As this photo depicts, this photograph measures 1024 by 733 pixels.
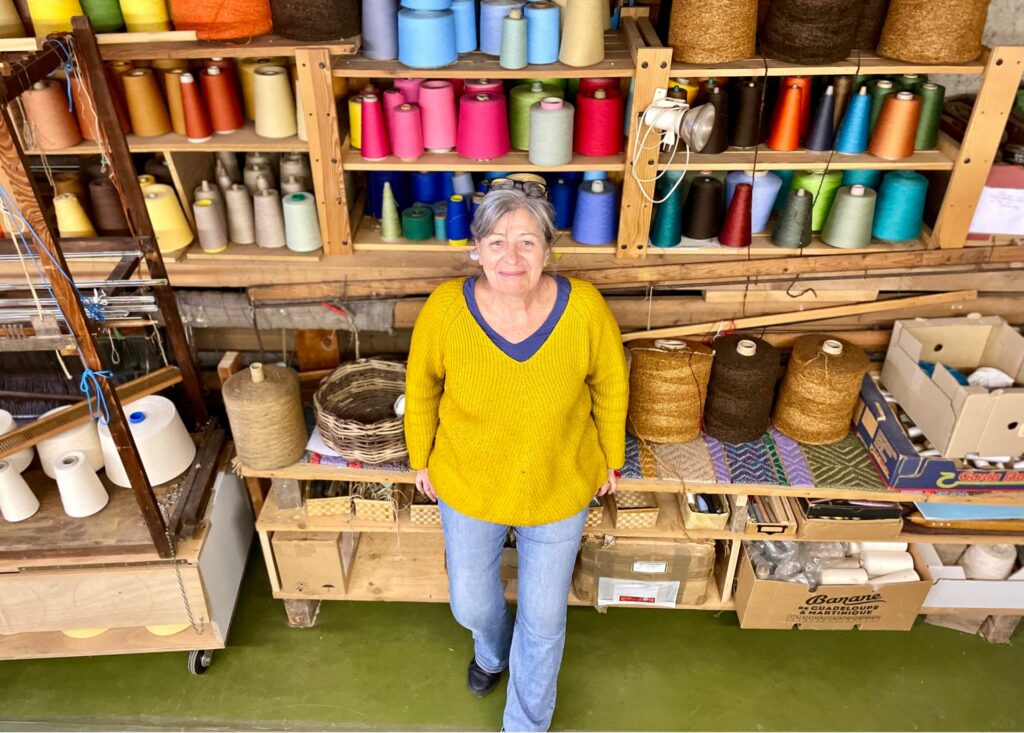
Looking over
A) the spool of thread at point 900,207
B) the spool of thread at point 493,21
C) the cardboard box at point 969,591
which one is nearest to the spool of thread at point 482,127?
the spool of thread at point 493,21

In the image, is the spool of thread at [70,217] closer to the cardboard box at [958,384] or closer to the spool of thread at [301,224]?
the spool of thread at [301,224]

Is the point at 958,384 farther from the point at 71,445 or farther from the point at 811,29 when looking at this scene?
the point at 71,445

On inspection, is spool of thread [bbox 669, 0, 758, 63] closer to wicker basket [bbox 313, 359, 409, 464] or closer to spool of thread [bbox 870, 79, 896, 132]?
spool of thread [bbox 870, 79, 896, 132]

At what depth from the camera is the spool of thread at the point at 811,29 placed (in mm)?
2131

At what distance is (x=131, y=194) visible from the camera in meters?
2.22

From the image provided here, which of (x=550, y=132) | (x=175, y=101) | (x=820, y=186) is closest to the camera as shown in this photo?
(x=550, y=132)

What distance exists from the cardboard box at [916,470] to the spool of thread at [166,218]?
2219 millimetres

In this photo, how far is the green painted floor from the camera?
8.59 ft

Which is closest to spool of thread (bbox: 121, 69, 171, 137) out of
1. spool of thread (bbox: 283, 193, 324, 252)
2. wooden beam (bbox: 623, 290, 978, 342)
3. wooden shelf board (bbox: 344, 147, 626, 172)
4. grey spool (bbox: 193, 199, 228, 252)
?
grey spool (bbox: 193, 199, 228, 252)

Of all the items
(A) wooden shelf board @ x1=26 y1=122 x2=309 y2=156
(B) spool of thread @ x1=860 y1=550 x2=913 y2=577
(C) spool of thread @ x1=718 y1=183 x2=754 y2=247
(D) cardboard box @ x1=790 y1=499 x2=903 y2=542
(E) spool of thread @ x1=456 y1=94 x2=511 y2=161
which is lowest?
(B) spool of thread @ x1=860 y1=550 x2=913 y2=577

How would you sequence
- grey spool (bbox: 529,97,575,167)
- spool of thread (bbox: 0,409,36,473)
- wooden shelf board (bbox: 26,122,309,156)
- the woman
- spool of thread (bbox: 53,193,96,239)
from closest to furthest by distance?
1. the woman
2. grey spool (bbox: 529,97,575,167)
3. wooden shelf board (bbox: 26,122,309,156)
4. spool of thread (bbox: 53,193,96,239)
5. spool of thread (bbox: 0,409,36,473)

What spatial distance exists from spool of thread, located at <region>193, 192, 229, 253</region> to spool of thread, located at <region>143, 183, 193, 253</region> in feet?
0.15

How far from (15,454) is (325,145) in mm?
1362

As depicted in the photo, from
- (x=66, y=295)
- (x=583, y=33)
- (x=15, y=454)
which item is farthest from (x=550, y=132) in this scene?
(x=15, y=454)
